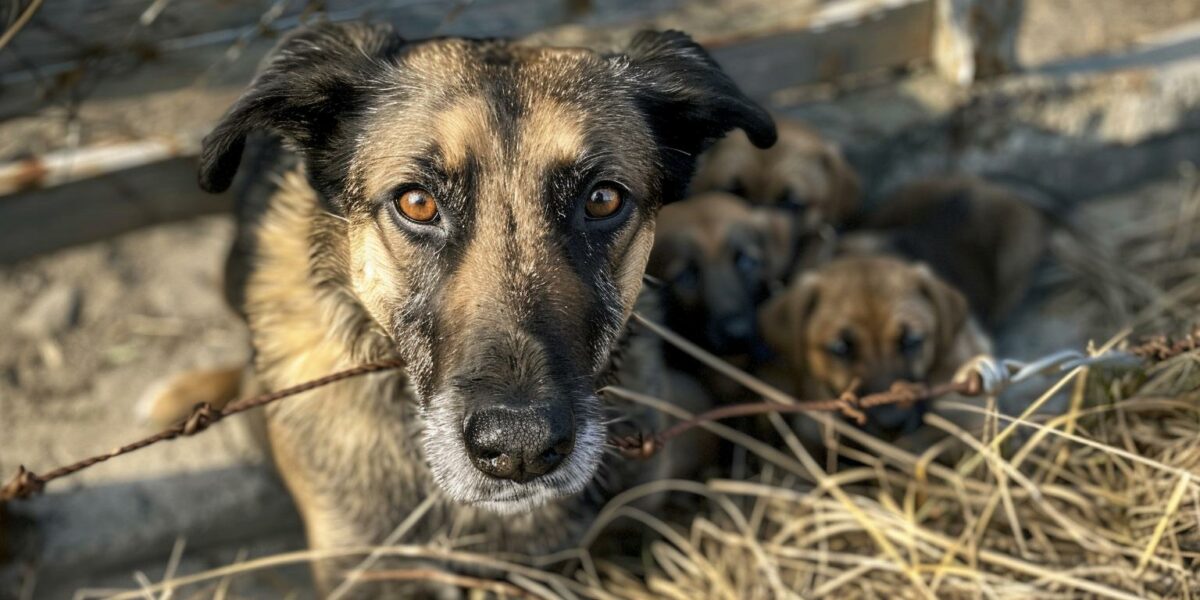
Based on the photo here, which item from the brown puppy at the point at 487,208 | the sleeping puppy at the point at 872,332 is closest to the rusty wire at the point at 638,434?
the brown puppy at the point at 487,208

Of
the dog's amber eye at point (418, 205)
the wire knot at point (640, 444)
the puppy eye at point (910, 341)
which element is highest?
the dog's amber eye at point (418, 205)

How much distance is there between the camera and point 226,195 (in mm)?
4852

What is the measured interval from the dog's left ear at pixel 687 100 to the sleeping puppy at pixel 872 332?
1548 mm

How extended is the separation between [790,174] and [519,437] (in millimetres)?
2962

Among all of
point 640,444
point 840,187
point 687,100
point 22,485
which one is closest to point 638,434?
point 640,444

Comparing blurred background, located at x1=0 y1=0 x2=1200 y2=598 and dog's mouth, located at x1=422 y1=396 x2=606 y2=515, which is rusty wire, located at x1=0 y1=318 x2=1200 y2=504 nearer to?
dog's mouth, located at x1=422 y1=396 x2=606 y2=515

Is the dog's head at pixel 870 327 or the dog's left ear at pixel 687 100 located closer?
the dog's left ear at pixel 687 100

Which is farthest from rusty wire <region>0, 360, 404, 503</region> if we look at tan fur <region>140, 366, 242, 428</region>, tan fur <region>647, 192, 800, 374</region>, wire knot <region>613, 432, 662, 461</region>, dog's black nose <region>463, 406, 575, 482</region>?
tan fur <region>647, 192, 800, 374</region>

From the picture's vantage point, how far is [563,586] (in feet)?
12.1

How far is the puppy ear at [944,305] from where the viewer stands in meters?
4.41

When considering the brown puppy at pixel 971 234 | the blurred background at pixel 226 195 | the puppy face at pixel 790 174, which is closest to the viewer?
the blurred background at pixel 226 195

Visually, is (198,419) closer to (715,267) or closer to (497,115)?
(497,115)

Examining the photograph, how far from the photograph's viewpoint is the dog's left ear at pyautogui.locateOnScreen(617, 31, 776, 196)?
2.91m

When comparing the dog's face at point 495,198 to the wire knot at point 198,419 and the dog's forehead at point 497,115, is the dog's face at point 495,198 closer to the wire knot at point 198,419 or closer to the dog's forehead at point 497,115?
the dog's forehead at point 497,115
